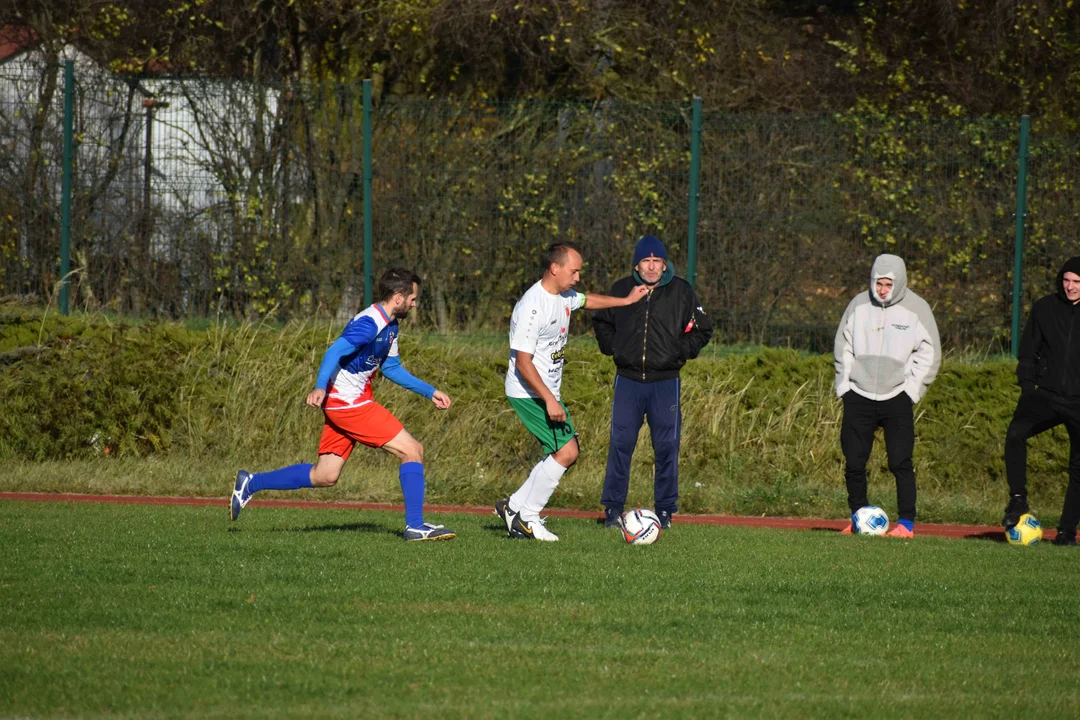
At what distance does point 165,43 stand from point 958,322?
11557 mm

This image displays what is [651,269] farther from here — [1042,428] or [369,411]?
[1042,428]

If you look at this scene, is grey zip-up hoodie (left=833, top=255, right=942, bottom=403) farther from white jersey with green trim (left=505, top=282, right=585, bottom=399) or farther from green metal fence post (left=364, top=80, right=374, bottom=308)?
green metal fence post (left=364, top=80, right=374, bottom=308)

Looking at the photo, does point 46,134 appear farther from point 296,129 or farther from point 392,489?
point 392,489

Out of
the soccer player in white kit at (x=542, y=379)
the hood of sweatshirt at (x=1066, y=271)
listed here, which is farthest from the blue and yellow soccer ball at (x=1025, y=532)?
the soccer player in white kit at (x=542, y=379)

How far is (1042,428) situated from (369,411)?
521 cm

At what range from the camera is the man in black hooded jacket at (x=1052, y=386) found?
34.7 ft

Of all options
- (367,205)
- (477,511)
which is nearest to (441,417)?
(477,511)

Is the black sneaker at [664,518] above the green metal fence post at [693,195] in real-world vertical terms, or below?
below

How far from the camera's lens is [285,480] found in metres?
9.73

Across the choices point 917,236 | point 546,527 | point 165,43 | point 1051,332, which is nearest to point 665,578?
point 546,527

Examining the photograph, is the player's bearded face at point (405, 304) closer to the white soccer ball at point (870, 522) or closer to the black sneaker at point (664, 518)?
the black sneaker at point (664, 518)

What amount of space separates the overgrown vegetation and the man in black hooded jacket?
2367mm

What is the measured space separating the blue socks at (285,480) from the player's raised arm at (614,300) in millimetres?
2337

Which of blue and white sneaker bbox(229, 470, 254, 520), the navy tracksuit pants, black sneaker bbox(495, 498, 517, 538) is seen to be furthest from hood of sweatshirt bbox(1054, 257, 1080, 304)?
blue and white sneaker bbox(229, 470, 254, 520)
